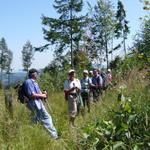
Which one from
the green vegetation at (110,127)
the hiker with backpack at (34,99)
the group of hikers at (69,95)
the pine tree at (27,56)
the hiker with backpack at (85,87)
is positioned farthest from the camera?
the pine tree at (27,56)

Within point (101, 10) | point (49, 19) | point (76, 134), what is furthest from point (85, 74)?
point (49, 19)

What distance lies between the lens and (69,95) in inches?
562

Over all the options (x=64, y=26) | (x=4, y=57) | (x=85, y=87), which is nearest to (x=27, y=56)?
(x=4, y=57)

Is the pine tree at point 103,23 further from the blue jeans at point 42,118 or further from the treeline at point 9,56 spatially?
the treeline at point 9,56

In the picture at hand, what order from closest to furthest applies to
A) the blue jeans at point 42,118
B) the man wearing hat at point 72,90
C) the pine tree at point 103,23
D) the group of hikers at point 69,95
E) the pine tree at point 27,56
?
the blue jeans at point 42,118, the group of hikers at point 69,95, the man wearing hat at point 72,90, the pine tree at point 103,23, the pine tree at point 27,56

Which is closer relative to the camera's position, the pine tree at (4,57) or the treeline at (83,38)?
the treeline at (83,38)

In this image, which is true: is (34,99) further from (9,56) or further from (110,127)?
(9,56)

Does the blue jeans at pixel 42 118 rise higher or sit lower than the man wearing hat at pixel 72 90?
lower

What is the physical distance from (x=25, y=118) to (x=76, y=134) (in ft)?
13.4

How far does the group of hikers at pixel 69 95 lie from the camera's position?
11570 mm

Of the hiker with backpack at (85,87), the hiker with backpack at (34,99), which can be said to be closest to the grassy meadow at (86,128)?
the hiker with backpack at (34,99)

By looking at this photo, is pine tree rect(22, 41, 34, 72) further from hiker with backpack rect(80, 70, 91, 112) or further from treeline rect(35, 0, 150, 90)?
hiker with backpack rect(80, 70, 91, 112)

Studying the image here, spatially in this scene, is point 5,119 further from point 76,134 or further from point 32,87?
point 76,134

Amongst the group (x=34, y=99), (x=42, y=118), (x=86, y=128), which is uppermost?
(x=34, y=99)
